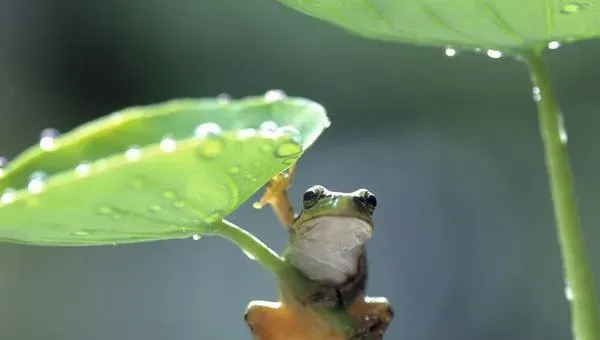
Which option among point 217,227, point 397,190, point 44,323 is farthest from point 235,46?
point 217,227

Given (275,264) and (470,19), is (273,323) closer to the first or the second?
(275,264)

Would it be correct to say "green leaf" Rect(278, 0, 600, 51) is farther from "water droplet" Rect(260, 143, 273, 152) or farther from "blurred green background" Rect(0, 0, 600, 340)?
"blurred green background" Rect(0, 0, 600, 340)

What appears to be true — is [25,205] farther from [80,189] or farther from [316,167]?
[316,167]

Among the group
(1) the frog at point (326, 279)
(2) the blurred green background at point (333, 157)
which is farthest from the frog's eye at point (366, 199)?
(2) the blurred green background at point (333, 157)

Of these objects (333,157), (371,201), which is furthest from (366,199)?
(333,157)

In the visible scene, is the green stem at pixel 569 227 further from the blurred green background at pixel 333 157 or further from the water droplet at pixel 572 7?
the blurred green background at pixel 333 157

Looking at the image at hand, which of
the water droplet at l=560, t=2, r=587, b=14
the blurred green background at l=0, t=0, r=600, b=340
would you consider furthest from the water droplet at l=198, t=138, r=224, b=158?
the blurred green background at l=0, t=0, r=600, b=340
